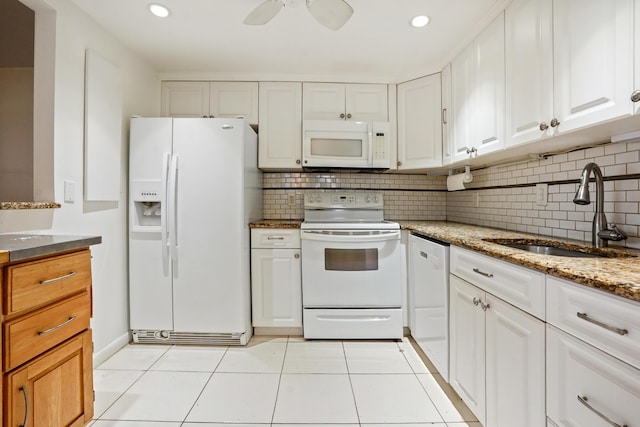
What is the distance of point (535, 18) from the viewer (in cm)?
135

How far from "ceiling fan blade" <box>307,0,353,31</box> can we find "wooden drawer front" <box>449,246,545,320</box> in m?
1.37

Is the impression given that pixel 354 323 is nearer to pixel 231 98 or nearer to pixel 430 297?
pixel 430 297

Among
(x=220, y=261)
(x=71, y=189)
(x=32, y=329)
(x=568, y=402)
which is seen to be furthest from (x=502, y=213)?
(x=71, y=189)

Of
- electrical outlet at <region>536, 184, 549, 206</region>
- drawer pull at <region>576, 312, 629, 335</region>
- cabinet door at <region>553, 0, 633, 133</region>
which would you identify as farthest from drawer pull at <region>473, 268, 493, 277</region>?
electrical outlet at <region>536, 184, 549, 206</region>

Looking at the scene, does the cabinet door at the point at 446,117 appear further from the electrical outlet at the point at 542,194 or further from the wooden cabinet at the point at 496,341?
the wooden cabinet at the point at 496,341

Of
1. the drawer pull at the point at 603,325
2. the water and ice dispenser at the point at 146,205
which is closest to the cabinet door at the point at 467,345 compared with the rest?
the drawer pull at the point at 603,325

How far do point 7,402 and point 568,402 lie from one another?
1.70 m

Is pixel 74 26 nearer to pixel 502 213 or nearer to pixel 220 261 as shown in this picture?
pixel 220 261

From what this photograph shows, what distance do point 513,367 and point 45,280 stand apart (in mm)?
1714

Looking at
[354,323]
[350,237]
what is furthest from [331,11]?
[354,323]

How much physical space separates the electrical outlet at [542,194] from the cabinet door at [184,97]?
102 inches

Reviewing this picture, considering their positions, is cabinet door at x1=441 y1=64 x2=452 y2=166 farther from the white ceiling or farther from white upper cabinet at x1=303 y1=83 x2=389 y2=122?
white upper cabinet at x1=303 y1=83 x2=389 y2=122

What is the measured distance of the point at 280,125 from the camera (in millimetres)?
2600

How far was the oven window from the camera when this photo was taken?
224 cm
